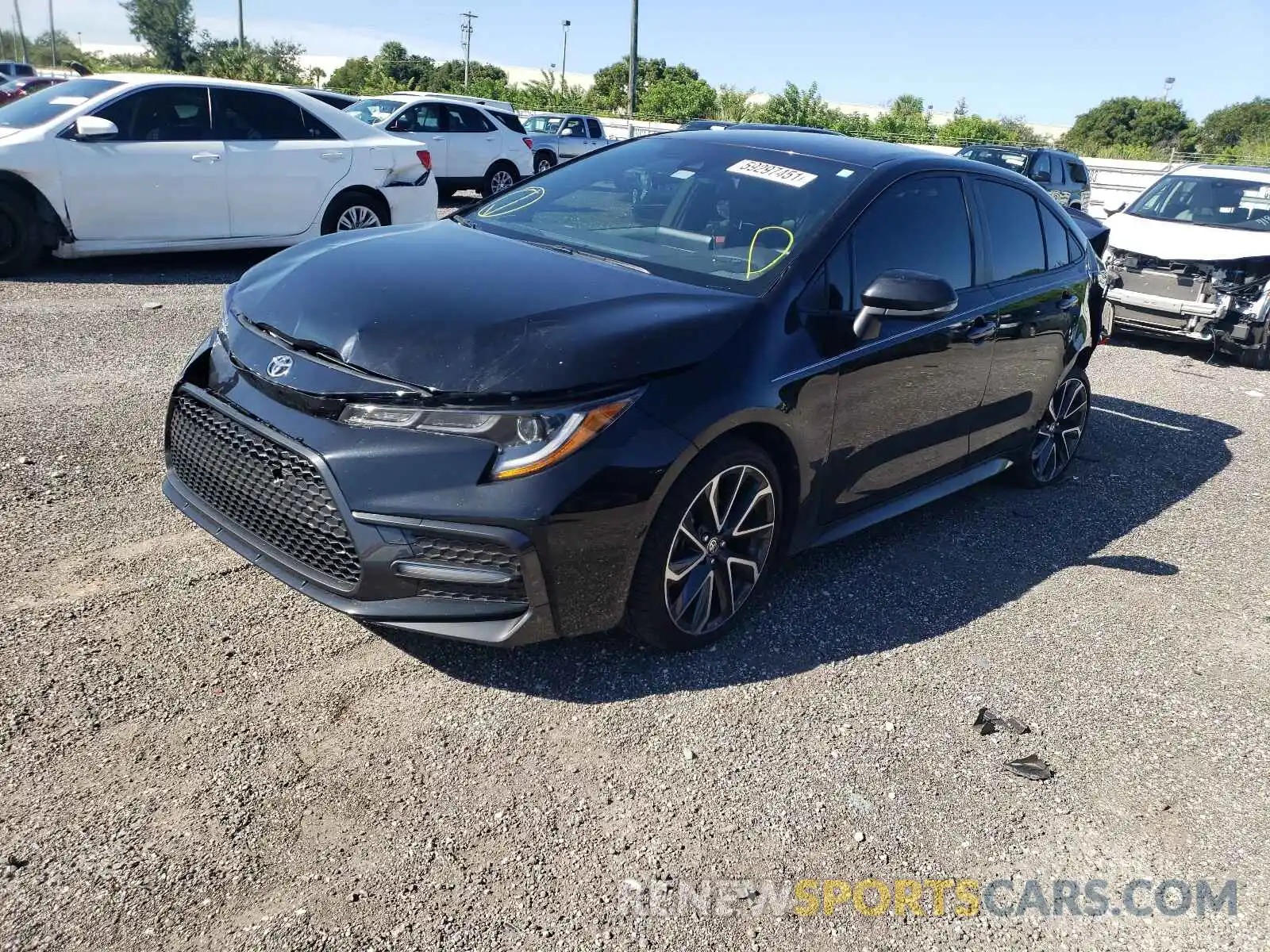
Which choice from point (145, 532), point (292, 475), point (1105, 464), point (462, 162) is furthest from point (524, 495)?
point (462, 162)

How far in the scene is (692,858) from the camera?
265 centimetres

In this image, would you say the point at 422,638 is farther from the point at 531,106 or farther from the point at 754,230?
the point at 531,106

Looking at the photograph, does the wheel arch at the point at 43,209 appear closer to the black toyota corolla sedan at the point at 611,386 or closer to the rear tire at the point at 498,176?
the black toyota corolla sedan at the point at 611,386

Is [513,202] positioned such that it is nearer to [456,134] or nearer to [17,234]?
[17,234]

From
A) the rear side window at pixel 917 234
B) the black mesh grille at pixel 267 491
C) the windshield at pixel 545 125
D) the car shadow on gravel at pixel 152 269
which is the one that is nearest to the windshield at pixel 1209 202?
the rear side window at pixel 917 234

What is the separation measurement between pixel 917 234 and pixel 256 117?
7015mm

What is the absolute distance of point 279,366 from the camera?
10.2ft

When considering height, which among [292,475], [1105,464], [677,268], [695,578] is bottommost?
[1105,464]

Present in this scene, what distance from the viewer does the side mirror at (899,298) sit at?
3.68 meters

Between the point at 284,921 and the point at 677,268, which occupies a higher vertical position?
the point at 677,268

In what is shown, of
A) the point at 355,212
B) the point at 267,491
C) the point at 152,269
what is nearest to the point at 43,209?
the point at 152,269

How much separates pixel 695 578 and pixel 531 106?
54.0 metres

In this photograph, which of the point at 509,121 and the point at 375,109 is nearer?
the point at 375,109

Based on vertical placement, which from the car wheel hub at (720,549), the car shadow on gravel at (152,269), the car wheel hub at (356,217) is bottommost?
the car shadow on gravel at (152,269)
